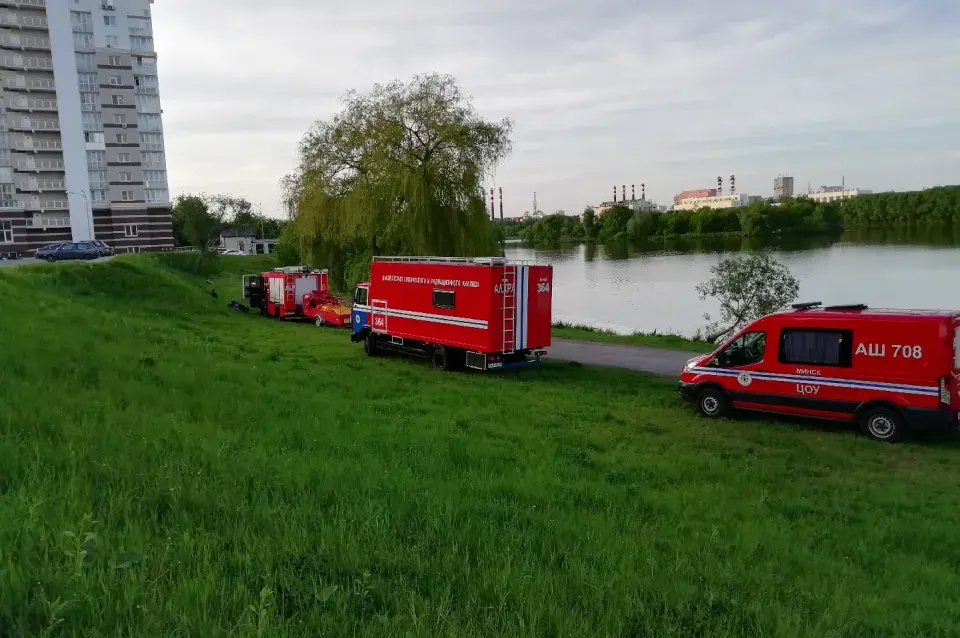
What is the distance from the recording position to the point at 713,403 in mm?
13117

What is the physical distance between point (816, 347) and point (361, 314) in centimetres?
1461

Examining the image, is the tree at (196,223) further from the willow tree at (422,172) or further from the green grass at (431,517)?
the green grass at (431,517)

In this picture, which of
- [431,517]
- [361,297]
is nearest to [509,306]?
[361,297]

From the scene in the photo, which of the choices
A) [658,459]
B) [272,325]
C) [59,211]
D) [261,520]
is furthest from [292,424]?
[59,211]

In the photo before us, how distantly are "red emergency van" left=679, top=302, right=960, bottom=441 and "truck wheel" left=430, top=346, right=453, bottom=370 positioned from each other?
23.7 feet

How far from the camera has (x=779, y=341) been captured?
12.5 meters

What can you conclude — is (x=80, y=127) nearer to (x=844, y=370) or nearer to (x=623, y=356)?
(x=623, y=356)

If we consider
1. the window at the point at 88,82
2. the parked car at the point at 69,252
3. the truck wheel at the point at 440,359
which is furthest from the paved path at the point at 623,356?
the window at the point at 88,82

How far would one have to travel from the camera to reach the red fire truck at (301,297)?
3087 centimetres

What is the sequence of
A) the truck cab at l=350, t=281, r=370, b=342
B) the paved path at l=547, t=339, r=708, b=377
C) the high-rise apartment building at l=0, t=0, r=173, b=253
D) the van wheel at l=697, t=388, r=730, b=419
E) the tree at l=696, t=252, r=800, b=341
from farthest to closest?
the high-rise apartment building at l=0, t=0, r=173, b=253, the tree at l=696, t=252, r=800, b=341, the truck cab at l=350, t=281, r=370, b=342, the paved path at l=547, t=339, r=708, b=377, the van wheel at l=697, t=388, r=730, b=419

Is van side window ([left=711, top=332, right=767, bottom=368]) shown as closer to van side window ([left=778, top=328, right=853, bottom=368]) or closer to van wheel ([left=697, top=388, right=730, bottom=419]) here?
van side window ([left=778, top=328, right=853, bottom=368])

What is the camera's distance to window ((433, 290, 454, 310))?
18062 mm

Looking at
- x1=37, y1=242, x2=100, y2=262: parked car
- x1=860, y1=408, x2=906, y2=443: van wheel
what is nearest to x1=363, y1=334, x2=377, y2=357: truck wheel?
x1=860, y1=408, x2=906, y2=443: van wheel

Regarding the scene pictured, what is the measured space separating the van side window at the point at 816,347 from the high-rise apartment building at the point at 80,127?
81.1m
